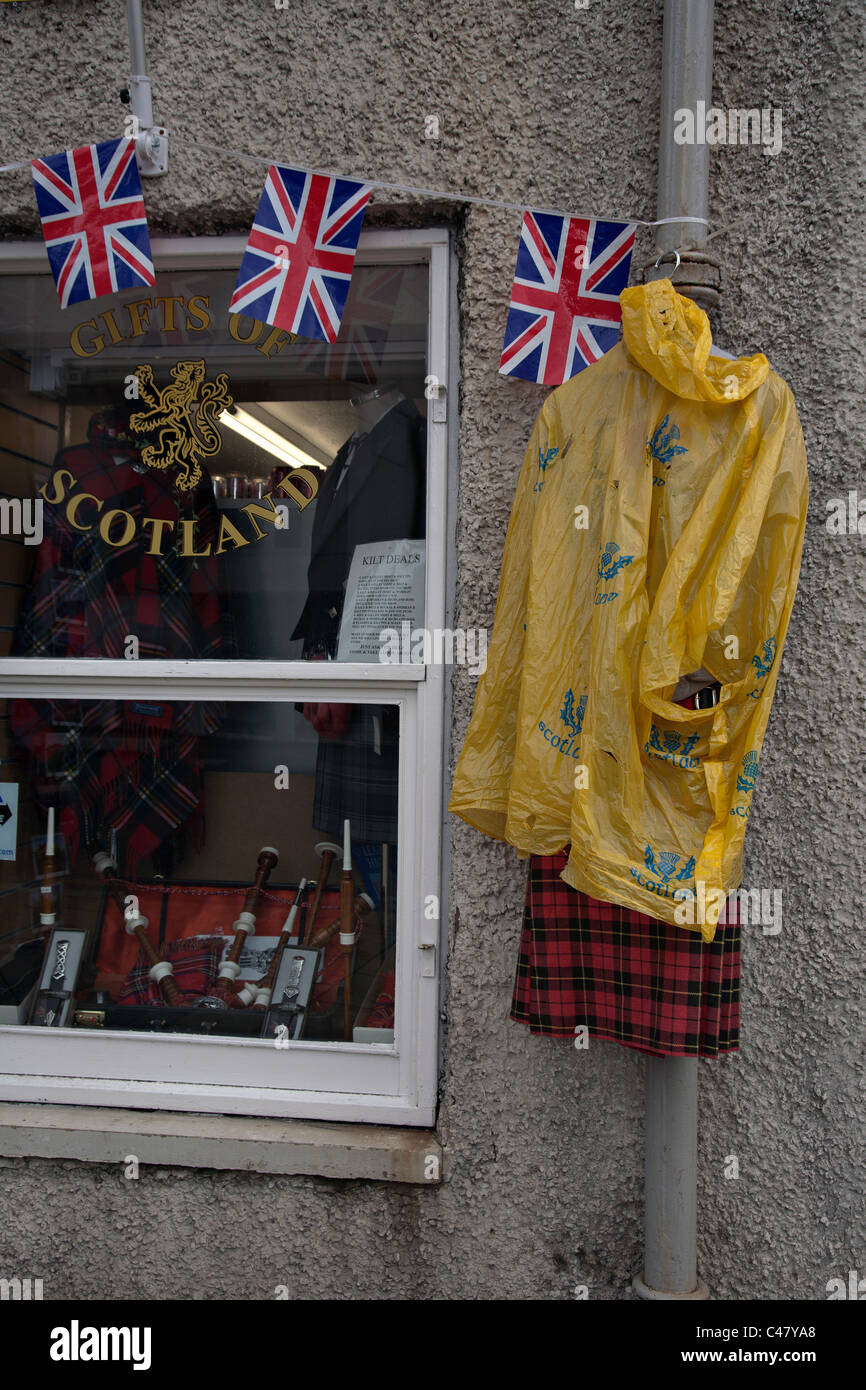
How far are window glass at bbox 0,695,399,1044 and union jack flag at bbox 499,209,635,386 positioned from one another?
3.02 feet

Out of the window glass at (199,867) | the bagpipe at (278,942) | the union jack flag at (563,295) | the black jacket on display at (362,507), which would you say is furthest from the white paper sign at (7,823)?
the union jack flag at (563,295)

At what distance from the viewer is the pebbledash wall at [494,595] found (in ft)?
6.78

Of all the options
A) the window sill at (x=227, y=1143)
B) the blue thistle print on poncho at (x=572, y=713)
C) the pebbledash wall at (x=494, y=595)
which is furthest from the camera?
the window sill at (x=227, y=1143)

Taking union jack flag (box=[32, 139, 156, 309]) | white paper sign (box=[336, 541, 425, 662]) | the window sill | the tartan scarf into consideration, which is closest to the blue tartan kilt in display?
white paper sign (box=[336, 541, 425, 662])

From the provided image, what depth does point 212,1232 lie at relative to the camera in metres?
2.24

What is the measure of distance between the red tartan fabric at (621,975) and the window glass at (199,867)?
0.47m

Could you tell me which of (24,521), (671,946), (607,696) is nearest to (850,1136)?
(671,946)

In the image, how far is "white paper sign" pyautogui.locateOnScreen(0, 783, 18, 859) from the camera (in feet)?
8.54

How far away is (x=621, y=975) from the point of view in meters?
1.95

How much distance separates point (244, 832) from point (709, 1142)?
1380 mm

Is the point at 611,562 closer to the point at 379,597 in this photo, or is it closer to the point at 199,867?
the point at 379,597

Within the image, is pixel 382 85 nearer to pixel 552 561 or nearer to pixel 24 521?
pixel 552 561

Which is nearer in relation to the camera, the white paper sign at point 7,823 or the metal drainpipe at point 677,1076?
the metal drainpipe at point 677,1076

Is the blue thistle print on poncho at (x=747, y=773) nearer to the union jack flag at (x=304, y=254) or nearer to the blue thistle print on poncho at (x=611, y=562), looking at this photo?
the blue thistle print on poncho at (x=611, y=562)
